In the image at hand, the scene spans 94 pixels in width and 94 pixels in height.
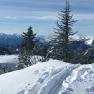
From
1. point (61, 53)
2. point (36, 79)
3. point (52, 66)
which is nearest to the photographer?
point (36, 79)

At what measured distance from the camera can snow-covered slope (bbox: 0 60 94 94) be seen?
1252 centimetres

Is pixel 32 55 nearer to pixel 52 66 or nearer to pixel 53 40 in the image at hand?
pixel 53 40

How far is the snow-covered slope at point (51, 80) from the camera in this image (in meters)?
A: 12.5

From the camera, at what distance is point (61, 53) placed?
38438mm

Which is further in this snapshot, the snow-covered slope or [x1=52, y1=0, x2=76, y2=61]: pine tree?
[x1=52, y1=0, x2=76, y2=61]: pine tree

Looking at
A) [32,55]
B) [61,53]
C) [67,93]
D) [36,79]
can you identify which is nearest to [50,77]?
[36,79]

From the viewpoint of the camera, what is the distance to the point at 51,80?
13.1 m

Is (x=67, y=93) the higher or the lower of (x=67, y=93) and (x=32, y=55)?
the higher

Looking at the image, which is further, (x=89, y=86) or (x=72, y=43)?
(x=72, y=43)

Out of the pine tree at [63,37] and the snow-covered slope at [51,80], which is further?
the pine tree at [63,37]

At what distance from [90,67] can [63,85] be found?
154cm

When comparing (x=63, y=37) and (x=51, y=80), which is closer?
(x=51, y=80)

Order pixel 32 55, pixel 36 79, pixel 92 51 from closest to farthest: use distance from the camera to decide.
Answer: pixel 36 79 → pixel 32 55 → pixel 92 51

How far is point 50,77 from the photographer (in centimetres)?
1338
